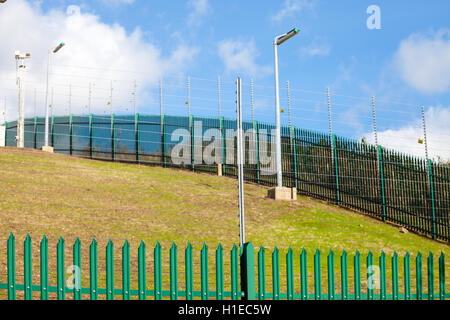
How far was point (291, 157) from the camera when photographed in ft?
69.7

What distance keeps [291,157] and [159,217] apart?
25.7ft

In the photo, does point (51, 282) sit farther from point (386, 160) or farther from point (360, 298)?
point (386, 160)

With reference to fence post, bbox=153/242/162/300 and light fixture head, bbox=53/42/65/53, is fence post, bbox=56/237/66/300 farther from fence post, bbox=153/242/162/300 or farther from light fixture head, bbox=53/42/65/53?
light fixture head, bbox=53/42/65/53

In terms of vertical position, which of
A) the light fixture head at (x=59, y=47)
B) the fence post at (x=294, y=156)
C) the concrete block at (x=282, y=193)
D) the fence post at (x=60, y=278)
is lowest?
the fence post at (x=60, y=278)

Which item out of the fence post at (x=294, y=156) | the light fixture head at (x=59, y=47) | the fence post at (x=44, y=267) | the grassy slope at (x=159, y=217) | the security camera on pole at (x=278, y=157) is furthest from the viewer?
the light fixture head at (x=59, y=47)

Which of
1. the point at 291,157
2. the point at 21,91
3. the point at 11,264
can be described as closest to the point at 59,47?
the point at 21,91

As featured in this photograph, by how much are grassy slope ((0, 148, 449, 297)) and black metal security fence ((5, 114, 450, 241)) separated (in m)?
0.92

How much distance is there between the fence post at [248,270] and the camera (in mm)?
6031

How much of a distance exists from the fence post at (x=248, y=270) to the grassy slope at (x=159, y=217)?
4.36 m

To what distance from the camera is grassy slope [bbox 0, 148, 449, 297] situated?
1270 centimetres

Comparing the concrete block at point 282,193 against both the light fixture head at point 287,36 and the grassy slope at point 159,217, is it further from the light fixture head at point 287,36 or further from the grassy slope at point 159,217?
the light fixture head at point 287,36

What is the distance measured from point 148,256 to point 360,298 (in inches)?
253

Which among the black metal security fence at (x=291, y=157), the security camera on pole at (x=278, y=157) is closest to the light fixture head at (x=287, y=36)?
the security camera on pole at (x=278, y=157)
